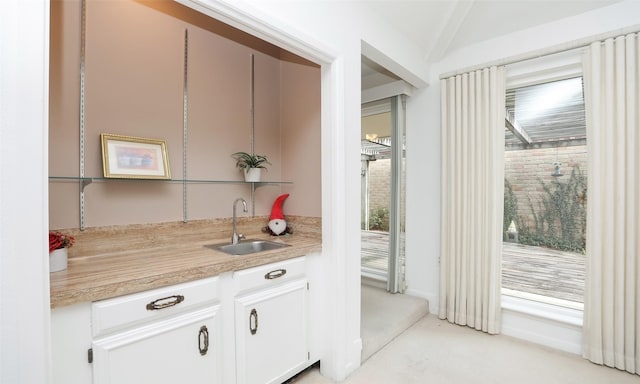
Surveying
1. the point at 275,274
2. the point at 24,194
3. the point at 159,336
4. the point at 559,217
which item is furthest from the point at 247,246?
the point at 559,217

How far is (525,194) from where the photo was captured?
272 cm

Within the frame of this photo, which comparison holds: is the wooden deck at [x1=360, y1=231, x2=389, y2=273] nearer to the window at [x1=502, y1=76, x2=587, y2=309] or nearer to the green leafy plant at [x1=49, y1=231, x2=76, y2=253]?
the window at [x1=502, y1=76, x2=587, y2=309]

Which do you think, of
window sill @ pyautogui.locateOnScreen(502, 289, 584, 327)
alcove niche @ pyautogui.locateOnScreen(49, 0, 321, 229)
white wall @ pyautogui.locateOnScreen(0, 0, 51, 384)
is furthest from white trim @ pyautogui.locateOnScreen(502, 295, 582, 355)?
white wall @ pyautogui.locateOnScreen(0, 0, 51, 384)

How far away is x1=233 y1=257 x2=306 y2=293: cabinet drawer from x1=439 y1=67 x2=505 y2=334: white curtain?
5.35 ft

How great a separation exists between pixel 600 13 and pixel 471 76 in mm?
899

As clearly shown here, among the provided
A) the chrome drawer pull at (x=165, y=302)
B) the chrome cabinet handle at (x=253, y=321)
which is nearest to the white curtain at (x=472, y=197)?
the chrome cabinet handle at (x=253, y=321)

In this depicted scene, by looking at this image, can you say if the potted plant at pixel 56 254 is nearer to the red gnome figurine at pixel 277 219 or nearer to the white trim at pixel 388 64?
the red gnome figurine at pixel 277 219

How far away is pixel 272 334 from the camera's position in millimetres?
1800

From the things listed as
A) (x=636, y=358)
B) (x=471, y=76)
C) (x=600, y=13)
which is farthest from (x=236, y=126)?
(x=636, y=358)

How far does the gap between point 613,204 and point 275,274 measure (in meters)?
2.38

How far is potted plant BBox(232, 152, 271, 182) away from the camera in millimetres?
2381

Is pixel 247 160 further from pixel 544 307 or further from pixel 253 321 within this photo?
pixel 544 307

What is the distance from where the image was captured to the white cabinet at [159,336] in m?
1.19

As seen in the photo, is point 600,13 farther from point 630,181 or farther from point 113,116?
point 113,116
